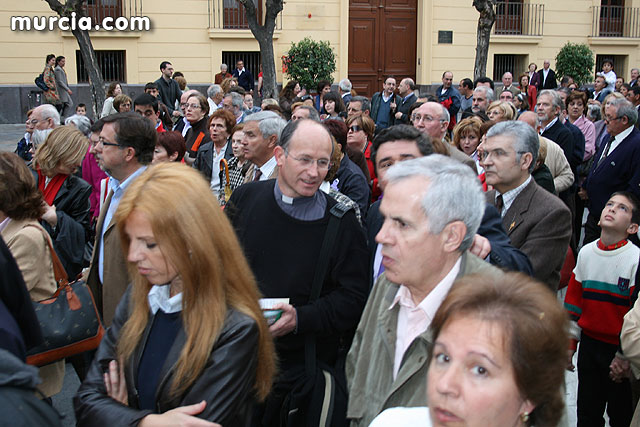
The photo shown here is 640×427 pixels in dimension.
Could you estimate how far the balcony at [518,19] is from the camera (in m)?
24.9

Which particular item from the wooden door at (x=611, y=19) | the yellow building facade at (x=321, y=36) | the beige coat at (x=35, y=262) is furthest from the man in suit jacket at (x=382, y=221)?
the wooden door at (x=611, y=19)

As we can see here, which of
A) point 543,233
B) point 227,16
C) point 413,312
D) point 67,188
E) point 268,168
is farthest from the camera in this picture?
point 227,16

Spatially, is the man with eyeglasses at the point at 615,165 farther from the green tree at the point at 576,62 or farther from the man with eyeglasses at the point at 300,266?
the green tree at the point at 576,62

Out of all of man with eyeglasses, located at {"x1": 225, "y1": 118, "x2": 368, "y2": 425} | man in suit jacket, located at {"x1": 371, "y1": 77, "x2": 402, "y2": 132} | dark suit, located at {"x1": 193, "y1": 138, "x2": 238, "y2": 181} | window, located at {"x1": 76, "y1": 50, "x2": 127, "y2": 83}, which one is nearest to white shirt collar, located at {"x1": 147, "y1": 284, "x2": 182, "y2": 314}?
man with eyeglasses, located at {"x1": 225, "y1": 118, "x2": 368, "y2": 425}

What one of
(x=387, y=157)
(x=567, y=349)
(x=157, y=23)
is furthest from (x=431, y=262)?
(x=157, y=23)

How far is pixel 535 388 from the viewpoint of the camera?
1.76m

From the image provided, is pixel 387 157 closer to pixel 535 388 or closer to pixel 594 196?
pixel 535 388

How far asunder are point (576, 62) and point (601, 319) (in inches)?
827

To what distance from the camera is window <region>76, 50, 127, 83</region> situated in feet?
69.8

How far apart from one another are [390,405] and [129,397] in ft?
3.06

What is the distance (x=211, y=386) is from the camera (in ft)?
7.29

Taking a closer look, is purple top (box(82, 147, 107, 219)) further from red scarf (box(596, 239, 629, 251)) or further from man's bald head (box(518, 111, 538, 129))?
red scarf (box(596, 239, 629, 251))

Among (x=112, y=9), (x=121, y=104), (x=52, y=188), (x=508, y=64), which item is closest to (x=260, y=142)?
(x=52, y=188)

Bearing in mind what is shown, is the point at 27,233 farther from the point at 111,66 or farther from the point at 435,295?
the point at 111,66
